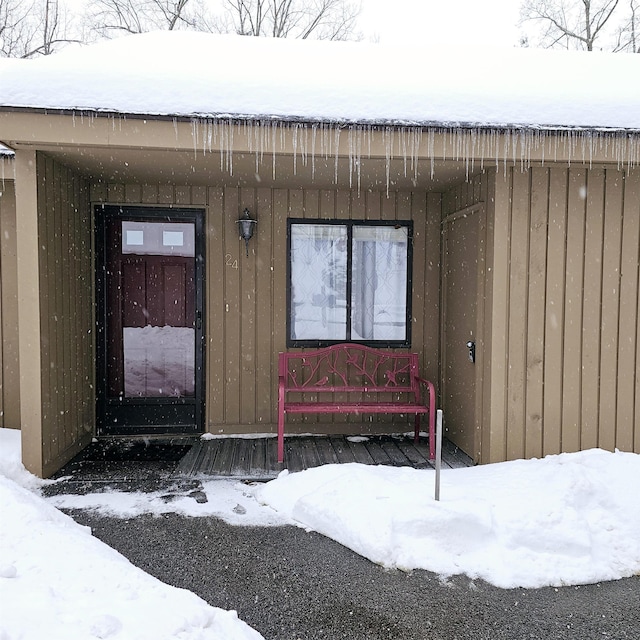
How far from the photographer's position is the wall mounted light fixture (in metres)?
5.48

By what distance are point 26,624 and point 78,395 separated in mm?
3610

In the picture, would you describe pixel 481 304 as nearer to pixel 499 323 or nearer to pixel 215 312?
pixel 499 323

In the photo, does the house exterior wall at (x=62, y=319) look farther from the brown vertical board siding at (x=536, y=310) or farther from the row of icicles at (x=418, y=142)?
the brown vertical board siding at (x=536, y=310)

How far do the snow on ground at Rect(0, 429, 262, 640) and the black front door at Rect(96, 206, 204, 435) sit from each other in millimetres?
2807

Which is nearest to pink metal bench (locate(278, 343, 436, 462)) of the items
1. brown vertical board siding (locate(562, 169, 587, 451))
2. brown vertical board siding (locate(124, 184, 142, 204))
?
brown vertical board siding (locate(562, 169, 587, 451))

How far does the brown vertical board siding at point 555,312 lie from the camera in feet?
14.9

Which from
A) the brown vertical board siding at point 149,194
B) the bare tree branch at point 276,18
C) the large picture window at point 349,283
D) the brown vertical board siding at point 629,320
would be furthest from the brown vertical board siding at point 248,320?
the bare tree branch at point 276,18

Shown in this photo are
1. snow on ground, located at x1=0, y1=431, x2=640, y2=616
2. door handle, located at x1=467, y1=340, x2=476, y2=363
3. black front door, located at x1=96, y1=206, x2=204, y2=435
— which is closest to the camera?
snow on ground, located at x1=0, y1=431, x2=640, y2=616

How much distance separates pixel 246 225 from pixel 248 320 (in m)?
0.97

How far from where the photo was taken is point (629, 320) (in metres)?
4.65

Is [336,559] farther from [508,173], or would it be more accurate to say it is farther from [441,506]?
[508,173]

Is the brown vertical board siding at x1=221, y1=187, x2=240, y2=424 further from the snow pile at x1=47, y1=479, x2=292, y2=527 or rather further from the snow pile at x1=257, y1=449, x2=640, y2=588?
the snow pile at x1=257, y1=449, x2=640, y2=588

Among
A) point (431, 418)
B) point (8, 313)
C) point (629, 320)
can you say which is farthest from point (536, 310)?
point (8, 313)

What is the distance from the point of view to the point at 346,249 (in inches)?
227
